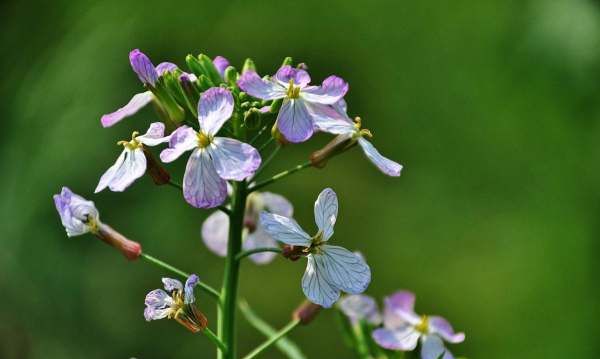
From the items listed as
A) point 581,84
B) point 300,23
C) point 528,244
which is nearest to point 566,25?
point 581,84

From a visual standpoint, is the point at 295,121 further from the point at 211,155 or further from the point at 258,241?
the point at 258,241

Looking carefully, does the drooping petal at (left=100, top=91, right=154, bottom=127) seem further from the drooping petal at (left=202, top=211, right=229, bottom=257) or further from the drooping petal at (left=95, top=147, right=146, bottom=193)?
the drooping petal at (left=202, top=211, right=229, bottom=257)

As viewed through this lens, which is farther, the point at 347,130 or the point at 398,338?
the point at 398,338

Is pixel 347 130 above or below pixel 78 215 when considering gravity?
above

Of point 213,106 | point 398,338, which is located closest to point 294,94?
point 213,106

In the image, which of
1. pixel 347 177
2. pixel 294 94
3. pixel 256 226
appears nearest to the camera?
pixel 294 94

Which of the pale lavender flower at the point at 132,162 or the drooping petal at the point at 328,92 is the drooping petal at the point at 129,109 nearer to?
the pale lavender flower at the point at 132,162
